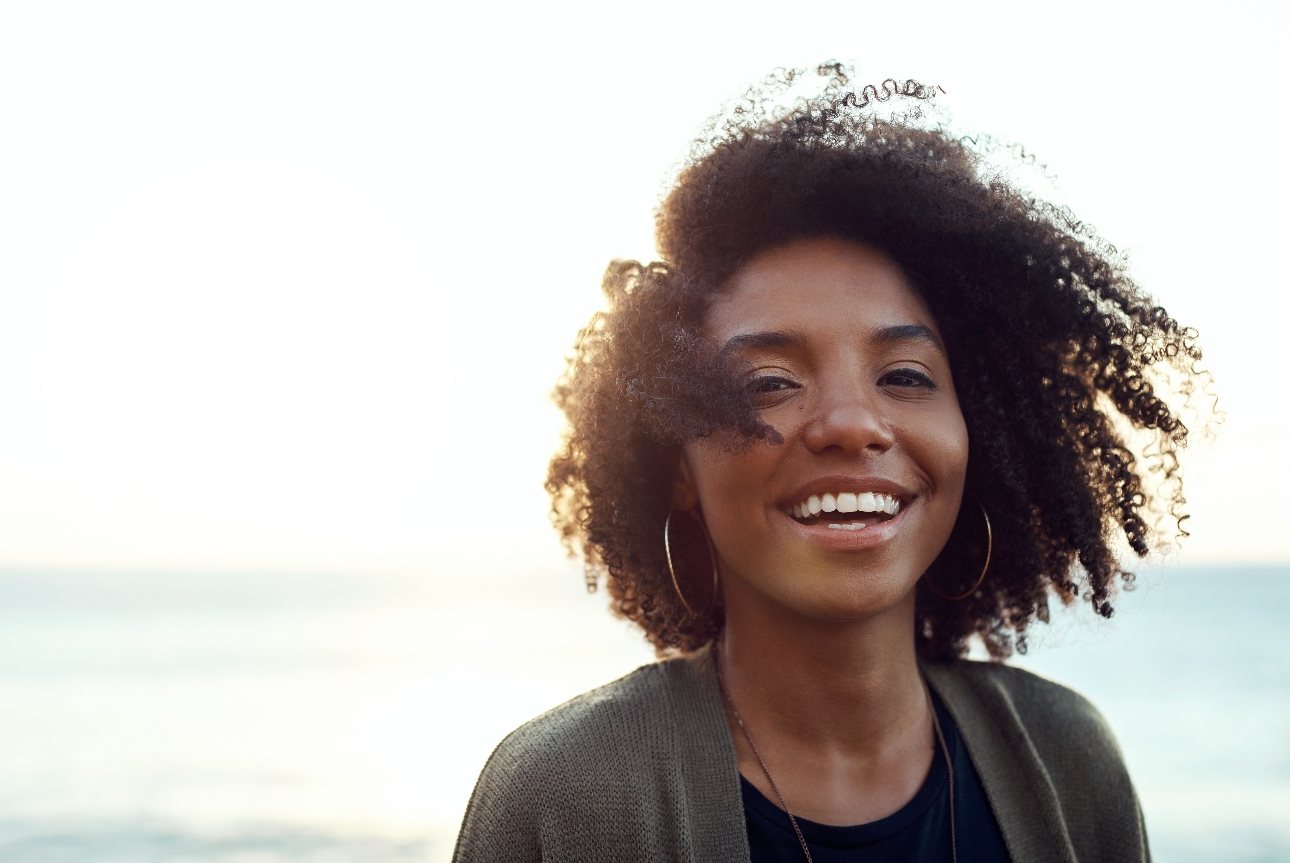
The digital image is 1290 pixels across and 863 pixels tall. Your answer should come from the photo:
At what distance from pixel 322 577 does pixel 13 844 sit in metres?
39.2

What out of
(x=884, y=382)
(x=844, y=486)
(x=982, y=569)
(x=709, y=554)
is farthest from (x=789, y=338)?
(x=982, y=569)

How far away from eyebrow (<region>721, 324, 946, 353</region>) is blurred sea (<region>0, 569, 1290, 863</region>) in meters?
0.85

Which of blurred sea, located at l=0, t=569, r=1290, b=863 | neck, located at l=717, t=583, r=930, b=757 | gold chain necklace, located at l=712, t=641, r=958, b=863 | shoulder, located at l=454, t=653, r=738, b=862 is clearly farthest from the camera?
blurred sea, located at l=0, t=569, r=1290, b=863

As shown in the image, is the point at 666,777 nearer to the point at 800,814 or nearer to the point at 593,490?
the point at 800,814

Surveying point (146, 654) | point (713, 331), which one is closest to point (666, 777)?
point (713, 331)

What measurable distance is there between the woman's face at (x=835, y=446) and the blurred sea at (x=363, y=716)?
0.71 meters

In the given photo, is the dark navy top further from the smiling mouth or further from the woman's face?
the smiling mouth

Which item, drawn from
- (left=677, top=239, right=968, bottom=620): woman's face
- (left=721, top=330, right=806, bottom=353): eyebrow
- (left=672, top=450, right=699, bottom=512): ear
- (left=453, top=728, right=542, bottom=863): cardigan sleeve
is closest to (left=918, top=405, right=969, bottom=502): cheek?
(left=677, top=239, right=968, bottom=620): woman's face

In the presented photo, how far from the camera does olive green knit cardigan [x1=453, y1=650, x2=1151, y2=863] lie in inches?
83.8

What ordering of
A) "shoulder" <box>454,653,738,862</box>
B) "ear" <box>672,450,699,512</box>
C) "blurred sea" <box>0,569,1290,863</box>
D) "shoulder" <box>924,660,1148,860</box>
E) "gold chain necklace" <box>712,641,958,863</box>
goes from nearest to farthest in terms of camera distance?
"shoulder" <box>454,653,738,862</box> → "gold chain necklace" <box>712,641,958,863</box> → "shoulder" <box>924,660,1148,860</box> → "ear" <box>672,450,699,512</box> → "blurred sea" <box>0,569,1290,863</box>

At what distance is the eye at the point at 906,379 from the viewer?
2293 millimetres

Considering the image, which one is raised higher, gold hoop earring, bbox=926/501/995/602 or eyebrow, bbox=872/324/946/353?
Result: eyebrow, bbox=872/324/946/353

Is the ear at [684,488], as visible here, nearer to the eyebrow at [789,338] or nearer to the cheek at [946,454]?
the eyebrow at [789,338]

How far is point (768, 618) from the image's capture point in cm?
237
